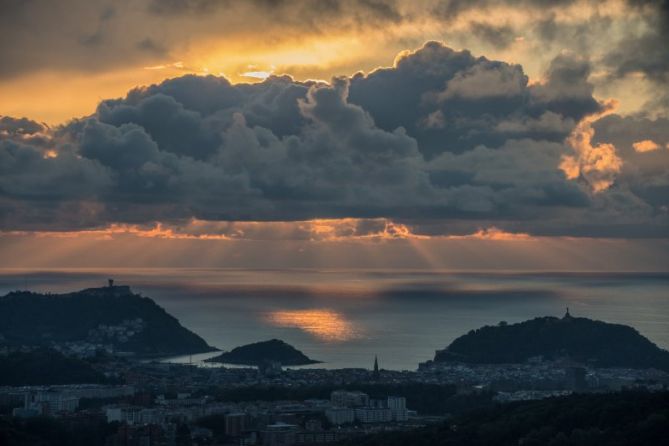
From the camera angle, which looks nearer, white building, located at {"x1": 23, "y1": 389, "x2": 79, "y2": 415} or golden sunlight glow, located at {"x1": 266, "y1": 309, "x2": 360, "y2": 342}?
white building, located at {"x1": 23, "y1": 389, "x2": 79, "y2": 415}

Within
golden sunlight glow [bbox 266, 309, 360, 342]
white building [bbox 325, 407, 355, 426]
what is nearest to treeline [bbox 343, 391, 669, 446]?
white building [bbox 325, 407, 355, 426]

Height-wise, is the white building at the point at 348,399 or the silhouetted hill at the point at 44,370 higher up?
the silhouetted hill at the point at 44,370

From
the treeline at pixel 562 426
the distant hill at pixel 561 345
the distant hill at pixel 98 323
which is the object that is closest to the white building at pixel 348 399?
the treeline at pixel 562 426

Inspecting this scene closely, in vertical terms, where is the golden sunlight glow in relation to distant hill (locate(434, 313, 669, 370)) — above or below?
above

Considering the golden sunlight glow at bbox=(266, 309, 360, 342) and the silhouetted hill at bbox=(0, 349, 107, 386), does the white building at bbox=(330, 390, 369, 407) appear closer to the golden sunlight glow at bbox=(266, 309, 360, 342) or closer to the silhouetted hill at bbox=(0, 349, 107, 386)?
the silhouetted hill at bbox=(0, 349, 107, 386)

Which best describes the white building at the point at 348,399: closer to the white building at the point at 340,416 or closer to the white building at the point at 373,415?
the white building at the point at 373,415

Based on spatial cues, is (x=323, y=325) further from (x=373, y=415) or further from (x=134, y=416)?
(x=134, y=416)
